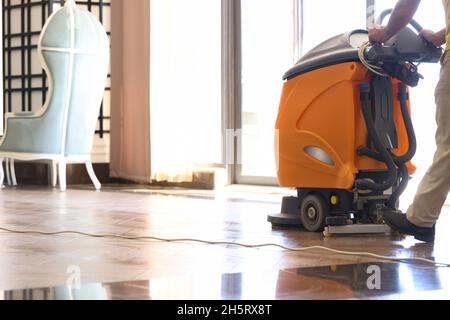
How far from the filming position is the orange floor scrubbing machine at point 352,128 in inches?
126

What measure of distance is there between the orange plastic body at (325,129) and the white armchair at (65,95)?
3.03 meters

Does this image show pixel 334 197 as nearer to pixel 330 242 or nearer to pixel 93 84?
pixel 330 242

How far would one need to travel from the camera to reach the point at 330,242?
312 centimetres

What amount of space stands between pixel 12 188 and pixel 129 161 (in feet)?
3.32

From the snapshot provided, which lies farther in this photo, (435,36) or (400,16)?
(435,36)

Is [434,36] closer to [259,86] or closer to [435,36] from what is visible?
[435,36]

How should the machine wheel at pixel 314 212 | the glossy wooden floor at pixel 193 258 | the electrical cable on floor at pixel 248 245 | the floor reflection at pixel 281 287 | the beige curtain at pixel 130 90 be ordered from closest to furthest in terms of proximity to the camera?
the floor reflection at pixel 281 287 → the glossy wooden floor at pixel 193 258 → the electrical cable on floor at pixel 248 245 → the machine wheel at pixel 314 212 → the beige curtain at pixel 130 90

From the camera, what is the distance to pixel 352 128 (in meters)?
3.26

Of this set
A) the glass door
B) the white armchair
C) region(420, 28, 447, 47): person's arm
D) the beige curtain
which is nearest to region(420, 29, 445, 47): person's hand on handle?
region(420, 28, 447, 47): person's arm

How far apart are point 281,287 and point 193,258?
594mm

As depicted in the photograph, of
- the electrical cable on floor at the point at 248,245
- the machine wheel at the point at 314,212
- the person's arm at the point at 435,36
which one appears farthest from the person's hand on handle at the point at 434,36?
the electrical cable on floor at the point at 248,245

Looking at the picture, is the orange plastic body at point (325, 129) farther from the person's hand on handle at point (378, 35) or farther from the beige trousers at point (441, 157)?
the beige trousers at point (441, 157)

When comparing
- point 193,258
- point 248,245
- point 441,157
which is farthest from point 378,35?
point 193,258
